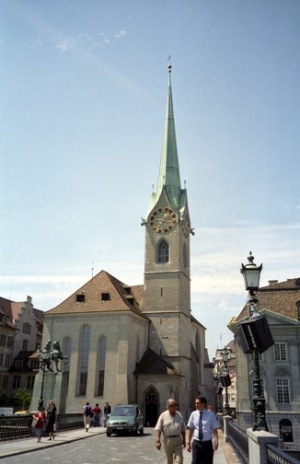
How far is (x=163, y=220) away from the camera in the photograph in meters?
53.7

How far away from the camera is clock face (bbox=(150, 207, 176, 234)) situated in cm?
5322

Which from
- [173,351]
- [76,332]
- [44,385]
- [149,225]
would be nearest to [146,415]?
[173,351]

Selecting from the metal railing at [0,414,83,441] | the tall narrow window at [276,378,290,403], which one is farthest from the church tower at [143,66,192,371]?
the metal railing at [0,414,83,441]

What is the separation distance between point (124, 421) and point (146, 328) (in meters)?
25.1

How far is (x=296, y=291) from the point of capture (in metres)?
43.9

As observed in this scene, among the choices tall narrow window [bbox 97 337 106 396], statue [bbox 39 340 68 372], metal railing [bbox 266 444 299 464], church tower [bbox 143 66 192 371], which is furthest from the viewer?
church tower [bbox 143 66 192 371]

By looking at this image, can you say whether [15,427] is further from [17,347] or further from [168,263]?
[17,347]

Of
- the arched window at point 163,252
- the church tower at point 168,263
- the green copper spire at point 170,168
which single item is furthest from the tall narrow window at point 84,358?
the green copper spire at point 170,168

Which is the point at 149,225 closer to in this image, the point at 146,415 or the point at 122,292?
the point at 122,292

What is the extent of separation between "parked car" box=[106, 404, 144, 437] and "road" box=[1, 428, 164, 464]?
3596mm

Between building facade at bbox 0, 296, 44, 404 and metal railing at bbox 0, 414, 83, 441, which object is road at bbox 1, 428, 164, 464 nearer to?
metal railing at bbox 0, 414, 83, 441

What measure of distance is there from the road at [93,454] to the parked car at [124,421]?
11.8 ft

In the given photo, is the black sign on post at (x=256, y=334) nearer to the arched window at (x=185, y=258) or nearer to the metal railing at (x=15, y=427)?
the metal railing at (x=15, y=427)

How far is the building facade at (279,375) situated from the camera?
3733 cm
